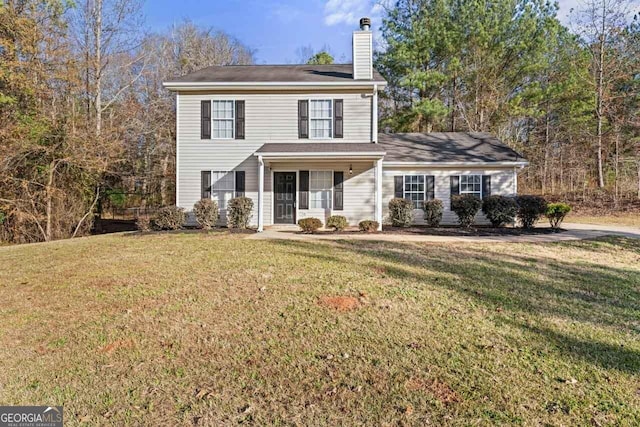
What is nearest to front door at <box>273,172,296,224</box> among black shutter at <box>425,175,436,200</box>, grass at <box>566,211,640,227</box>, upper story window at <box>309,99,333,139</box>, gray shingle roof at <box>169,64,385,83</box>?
upper story window at <box>309,99,333,139</box>

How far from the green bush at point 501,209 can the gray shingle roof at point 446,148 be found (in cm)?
253

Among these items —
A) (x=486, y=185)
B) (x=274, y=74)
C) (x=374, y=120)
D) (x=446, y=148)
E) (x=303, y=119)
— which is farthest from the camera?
(x=446, y=148)

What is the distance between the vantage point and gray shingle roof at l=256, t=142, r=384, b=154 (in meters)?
12.0

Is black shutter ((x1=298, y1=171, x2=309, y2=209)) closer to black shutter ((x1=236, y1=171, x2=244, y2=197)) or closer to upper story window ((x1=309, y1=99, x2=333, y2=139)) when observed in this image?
upper story window ((x1=309, y1=99, x2=333, y2=139))

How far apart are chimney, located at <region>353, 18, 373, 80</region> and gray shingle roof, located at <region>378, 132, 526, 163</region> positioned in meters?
3.46

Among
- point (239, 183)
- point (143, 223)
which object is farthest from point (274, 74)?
point (143, 223)

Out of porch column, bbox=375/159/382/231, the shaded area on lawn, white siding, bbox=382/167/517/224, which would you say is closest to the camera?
the shaded area on lawn

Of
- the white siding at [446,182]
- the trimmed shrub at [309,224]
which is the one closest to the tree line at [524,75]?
the white siding at [446,182]

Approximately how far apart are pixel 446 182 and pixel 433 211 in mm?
2231

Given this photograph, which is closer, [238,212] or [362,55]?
[238,212]

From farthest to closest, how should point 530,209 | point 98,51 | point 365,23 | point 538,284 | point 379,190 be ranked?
point 98,51 → point 365,23 → point 379,190 → point 530,209 → point 538,284

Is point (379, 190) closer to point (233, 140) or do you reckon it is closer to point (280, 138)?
point (280, 138)

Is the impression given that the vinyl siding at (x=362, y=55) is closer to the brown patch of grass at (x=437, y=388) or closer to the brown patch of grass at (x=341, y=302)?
the brown patch of grass at (x=341, y=302)

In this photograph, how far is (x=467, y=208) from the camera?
1262 centimetres
